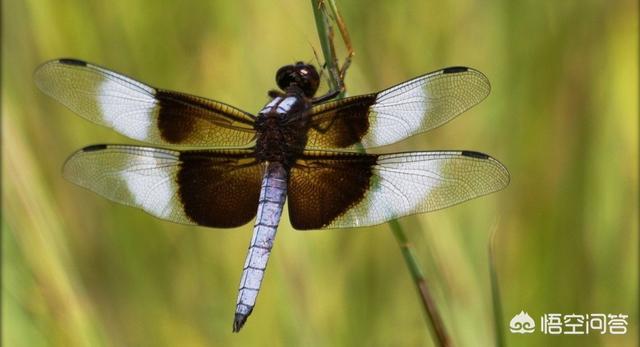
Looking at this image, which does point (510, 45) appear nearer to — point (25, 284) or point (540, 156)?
point (540, 156)

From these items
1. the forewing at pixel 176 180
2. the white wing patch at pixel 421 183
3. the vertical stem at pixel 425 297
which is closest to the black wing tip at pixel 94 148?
the forewing at pixel 176 180

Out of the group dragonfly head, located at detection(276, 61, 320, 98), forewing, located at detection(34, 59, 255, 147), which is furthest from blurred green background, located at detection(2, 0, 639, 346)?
forewing, located at detection(34, 59, 255, 147)

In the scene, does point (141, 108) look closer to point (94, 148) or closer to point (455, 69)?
point (94, 148)

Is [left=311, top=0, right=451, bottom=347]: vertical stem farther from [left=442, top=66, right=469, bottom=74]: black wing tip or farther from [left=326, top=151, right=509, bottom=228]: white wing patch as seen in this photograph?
[left=442, top=66, right=469, bottom=74]: black wing tip

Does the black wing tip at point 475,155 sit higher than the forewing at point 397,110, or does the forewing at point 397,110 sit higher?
the forewing at point 397,110

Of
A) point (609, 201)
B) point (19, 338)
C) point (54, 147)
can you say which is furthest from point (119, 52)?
point (609, 201)

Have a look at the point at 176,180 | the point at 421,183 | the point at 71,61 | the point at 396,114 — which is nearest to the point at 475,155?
the point at 421,183

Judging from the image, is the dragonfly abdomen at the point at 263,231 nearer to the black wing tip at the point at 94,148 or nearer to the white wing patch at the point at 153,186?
the white wing patch at the point at 153,186
